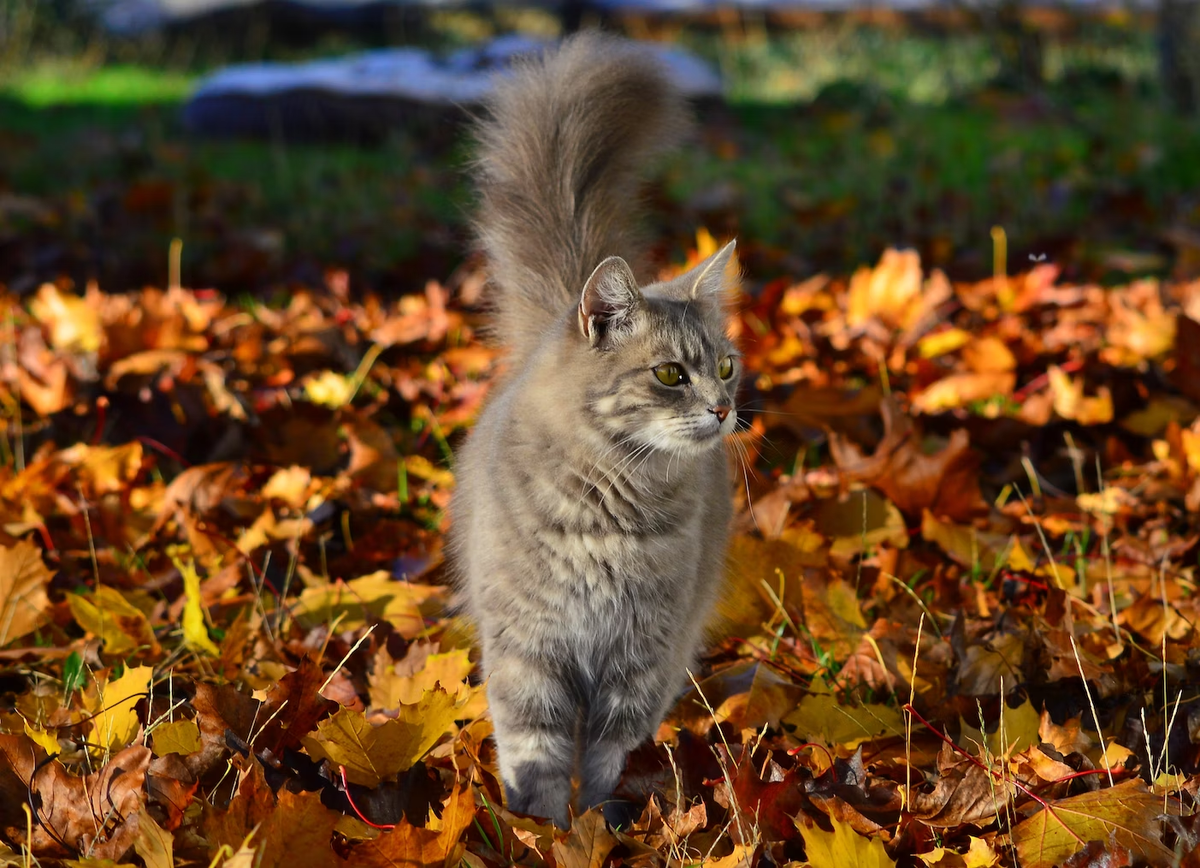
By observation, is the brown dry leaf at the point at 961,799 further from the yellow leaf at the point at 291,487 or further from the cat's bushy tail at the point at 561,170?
the yellow leaf at the point at 291,487

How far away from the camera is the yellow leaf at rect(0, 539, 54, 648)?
2.03 m

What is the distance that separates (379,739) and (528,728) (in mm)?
359

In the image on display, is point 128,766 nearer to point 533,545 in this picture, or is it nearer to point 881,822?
point 533,545

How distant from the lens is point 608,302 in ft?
6.07

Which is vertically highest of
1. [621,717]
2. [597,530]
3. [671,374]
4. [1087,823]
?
[671,374]

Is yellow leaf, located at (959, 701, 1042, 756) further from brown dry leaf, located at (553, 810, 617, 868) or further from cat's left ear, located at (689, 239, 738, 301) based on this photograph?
cat's left ear, located at (689, 239, 738, 301)

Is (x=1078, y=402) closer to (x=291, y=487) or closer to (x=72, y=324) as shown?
(x=291, y=487)

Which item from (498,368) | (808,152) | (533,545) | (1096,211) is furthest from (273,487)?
(808,152)

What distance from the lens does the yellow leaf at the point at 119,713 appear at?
165 cm

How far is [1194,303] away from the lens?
3.11 meters

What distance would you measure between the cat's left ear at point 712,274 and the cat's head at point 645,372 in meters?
0.13

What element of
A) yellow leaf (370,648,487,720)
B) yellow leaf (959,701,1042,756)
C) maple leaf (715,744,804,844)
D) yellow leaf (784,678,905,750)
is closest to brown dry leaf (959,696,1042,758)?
yellow leaf (959,701,1042,756)

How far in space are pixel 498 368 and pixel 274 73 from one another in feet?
20.1

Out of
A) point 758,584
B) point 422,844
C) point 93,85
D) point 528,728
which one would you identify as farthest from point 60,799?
point 93,85
